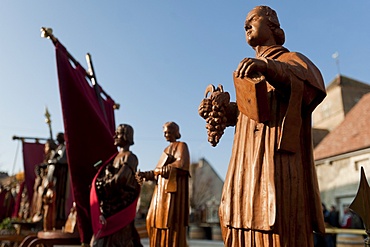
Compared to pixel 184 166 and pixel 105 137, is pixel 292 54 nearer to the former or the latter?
pixel 184 166

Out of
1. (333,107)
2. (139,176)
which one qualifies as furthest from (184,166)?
(333,107)

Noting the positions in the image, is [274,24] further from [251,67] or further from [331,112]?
[331,112]

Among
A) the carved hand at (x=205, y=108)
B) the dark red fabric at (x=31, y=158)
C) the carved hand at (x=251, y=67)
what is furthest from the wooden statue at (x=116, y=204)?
the dark red fabric at (x=31, y=158)

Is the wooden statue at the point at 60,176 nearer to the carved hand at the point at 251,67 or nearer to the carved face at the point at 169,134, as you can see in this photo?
the carved face at the point at 169,134

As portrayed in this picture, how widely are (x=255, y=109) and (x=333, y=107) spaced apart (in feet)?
89.0

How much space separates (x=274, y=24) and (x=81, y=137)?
10.4 feet

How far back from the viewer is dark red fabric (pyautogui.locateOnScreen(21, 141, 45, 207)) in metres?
9.67

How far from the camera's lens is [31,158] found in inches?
390

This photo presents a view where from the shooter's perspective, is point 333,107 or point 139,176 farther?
point 333,107

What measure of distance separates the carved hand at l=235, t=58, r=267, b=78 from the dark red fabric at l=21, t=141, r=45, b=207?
354 inches

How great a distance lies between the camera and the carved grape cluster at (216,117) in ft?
6.76

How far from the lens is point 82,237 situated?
435 cm

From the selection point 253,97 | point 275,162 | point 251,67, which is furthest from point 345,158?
point 251,67

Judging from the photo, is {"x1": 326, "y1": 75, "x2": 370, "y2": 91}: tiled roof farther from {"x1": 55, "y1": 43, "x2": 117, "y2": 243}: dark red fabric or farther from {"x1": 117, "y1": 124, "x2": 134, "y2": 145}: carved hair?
{"x1": 117, "y1": 124, "x2": 134, "y2": 145}: carved hair
